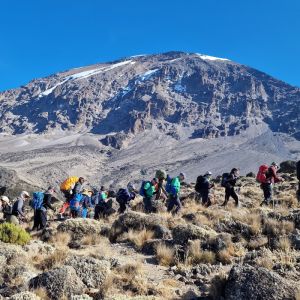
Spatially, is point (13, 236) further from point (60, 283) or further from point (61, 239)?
point (60, 283)

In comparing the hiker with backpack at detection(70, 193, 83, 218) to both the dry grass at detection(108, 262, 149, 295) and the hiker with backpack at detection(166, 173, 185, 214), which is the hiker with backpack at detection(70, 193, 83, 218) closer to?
the hiker with backpack at detection(166, 173, 185, 214)

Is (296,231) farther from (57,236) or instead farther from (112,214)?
(112,214)

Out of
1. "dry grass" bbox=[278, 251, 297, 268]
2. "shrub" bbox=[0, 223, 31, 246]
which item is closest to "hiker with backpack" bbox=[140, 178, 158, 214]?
"shrub" bbox=[0, 223, 31, 246]

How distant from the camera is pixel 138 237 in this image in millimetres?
10055

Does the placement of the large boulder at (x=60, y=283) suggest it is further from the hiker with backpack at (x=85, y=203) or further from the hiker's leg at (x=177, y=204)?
the hiker with backpack at (x=85, y=203)

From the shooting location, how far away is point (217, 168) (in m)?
139

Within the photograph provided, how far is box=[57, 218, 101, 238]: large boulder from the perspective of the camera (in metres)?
11.1

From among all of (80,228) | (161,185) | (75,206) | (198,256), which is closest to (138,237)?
(80,228)

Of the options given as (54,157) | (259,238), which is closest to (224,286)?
(259,238)

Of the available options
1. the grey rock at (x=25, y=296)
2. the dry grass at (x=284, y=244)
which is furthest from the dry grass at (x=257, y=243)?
the grey rock at (x=25, y=296)

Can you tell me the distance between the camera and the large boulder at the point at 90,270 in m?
6.84

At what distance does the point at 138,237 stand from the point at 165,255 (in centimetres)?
172

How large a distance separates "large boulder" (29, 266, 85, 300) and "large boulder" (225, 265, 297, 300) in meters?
2.08

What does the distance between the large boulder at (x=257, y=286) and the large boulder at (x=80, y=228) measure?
5902 millimetres
